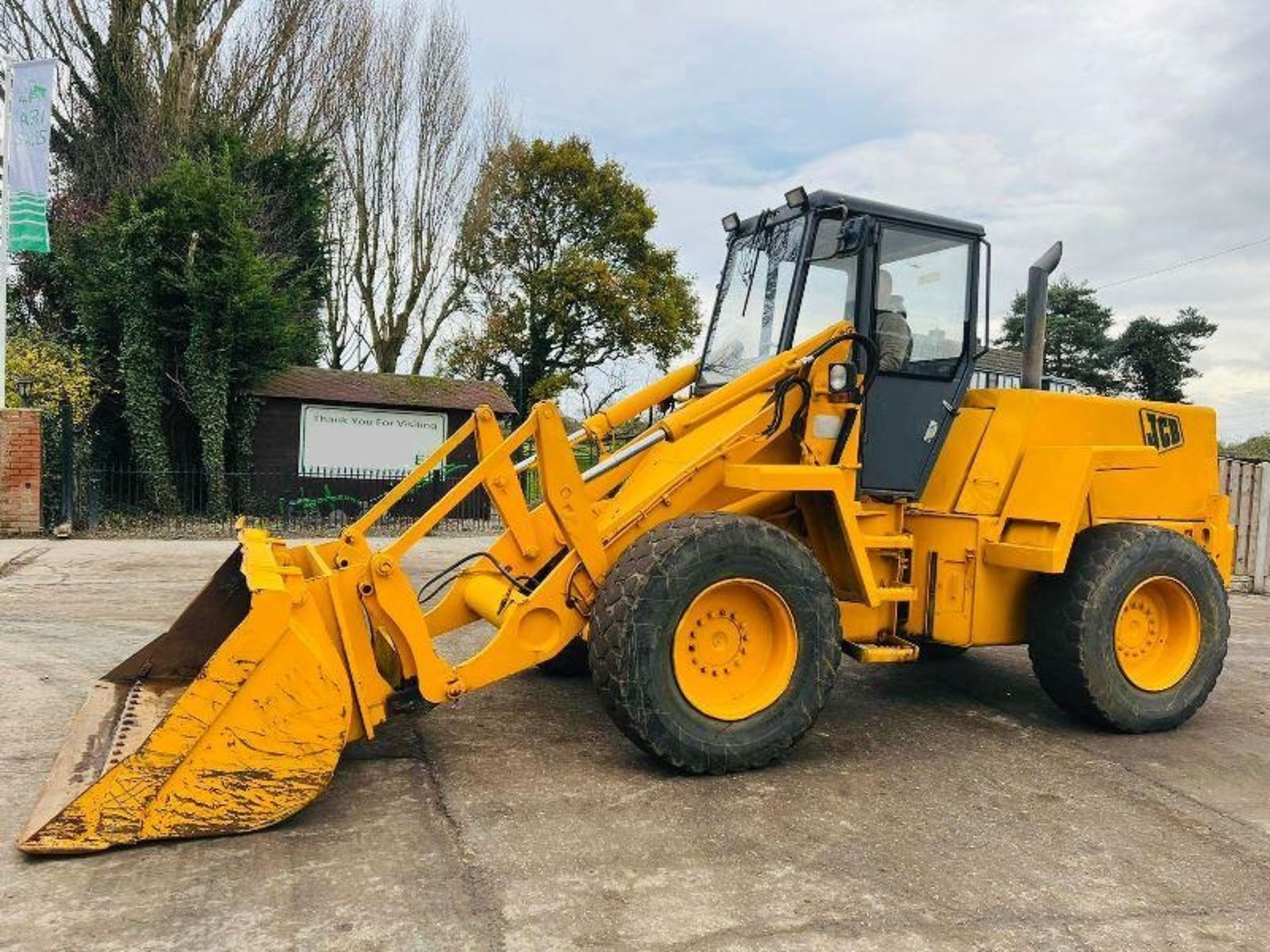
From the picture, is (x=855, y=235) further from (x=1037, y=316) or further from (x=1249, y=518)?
(x=1249, y=518)

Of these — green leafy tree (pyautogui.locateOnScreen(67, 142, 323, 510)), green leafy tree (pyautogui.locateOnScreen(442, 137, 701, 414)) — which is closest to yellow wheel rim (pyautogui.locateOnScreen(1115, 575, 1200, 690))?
green leafy tree (pyautogui.locateOnScreen(67, 142, 323, 510))

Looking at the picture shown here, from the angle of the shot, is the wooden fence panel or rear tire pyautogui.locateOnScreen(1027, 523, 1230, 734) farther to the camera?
the wooden fence panel

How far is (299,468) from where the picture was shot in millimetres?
17562

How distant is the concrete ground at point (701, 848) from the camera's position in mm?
3002

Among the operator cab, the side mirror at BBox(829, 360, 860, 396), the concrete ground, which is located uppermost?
the operator cab

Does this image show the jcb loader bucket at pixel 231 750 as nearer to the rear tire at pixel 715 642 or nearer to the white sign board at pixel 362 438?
A: the rear tire at pixel 715 642

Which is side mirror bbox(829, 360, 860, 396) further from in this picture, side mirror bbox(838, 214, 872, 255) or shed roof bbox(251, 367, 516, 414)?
shed roof bbox(251, 367, 516, 414)

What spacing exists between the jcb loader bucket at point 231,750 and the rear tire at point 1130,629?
3.54 m

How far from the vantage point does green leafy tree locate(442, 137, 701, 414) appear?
1011 inches

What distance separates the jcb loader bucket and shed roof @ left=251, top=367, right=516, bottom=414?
556 inches

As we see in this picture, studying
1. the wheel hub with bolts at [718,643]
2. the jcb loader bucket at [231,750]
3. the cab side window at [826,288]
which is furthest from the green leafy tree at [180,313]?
the wheel hub with bolts at [718,643]

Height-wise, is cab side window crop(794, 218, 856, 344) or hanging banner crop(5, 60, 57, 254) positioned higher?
hanging banner crop(5, 60, 57, 254)

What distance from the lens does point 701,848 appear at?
3598 millimetres

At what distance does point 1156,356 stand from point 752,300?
89.7ft
